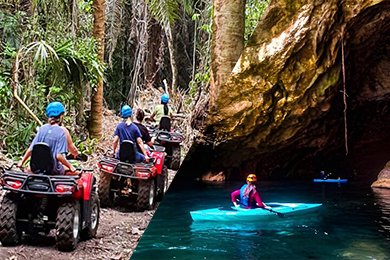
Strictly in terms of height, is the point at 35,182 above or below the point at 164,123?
below

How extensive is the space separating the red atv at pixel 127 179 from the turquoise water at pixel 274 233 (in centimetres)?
43

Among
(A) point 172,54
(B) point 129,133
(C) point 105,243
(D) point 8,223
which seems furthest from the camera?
(A) point 172,54

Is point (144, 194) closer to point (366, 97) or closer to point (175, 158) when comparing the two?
point (175, 158)

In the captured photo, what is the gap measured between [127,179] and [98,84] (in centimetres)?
412

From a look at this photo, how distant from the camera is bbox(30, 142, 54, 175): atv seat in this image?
201 inches

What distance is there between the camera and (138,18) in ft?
66.1

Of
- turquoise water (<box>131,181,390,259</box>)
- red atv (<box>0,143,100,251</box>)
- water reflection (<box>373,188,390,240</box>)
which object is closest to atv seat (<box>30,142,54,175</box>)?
red atv (<box>0,143,100,251</box>)

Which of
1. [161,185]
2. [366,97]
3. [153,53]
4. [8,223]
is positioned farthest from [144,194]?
[153,53]

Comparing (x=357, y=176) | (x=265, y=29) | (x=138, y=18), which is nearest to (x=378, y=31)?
(x=265, y=29)

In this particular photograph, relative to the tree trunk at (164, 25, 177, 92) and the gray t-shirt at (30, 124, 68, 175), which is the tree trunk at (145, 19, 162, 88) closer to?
the tree trunk at (164, 25, 177, 92)

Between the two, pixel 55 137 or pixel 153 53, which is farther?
pixel 153 53

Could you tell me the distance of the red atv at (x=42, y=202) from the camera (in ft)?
16.5

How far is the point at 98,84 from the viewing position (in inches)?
456

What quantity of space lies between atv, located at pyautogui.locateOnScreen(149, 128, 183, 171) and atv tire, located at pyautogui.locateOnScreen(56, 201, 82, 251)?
6651mm
